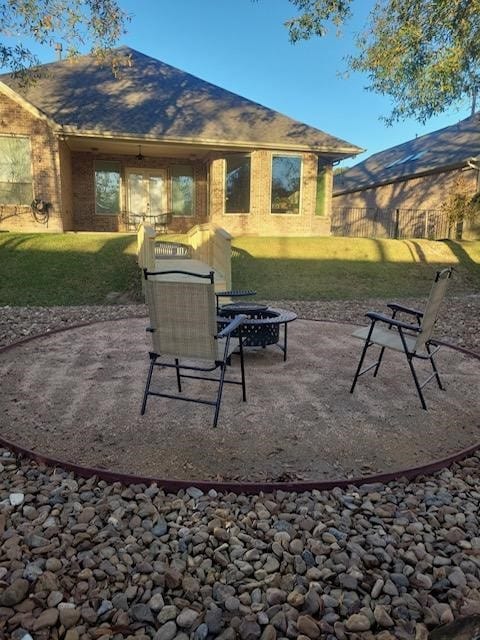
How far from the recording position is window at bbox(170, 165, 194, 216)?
16.0m

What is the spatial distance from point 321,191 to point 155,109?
19.8 ft

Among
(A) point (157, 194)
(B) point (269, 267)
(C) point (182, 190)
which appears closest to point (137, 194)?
(A) point (157, 194)

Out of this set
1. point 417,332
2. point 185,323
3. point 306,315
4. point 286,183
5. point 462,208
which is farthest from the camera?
point 462,208

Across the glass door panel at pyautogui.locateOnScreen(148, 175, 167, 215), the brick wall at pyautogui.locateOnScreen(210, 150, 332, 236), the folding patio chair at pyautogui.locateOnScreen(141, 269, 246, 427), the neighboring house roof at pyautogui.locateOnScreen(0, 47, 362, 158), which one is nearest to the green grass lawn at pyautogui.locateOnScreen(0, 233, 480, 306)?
the brick wall at pyautogui.locateOnScreen(210, 150, 332, 236)

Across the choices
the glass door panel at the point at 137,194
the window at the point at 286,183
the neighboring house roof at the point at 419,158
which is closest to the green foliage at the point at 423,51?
the window at the point at 286,183

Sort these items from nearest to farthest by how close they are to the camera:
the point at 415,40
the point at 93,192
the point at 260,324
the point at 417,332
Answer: the point at 417,332 → the point at 260,324 → the point at 415,40 → the point at 93,192

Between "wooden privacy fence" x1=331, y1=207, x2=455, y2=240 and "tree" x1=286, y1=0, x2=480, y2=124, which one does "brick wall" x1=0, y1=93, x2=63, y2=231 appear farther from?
"wooden privacy fence" x1=331, y1=207, x2=455, y2=240

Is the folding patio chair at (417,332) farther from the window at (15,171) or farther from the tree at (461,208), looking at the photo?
the tree at (461,208)

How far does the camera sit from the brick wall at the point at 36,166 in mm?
12891

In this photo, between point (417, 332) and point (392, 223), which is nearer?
→ point (417, 332)

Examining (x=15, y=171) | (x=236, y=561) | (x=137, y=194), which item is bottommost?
(x=236, y=561)

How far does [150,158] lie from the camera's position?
51.4ft

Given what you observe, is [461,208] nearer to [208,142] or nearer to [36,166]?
[208,142]

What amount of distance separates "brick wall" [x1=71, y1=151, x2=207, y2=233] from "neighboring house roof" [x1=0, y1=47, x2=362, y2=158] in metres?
1.53
